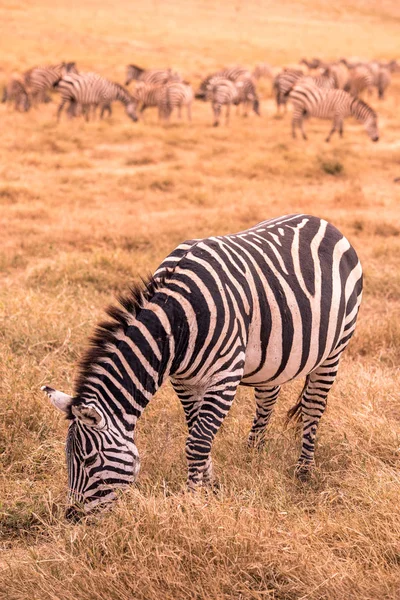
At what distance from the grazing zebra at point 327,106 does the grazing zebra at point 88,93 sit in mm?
4390

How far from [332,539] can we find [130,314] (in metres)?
1.24

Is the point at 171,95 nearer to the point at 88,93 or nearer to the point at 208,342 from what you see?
the point at 88,93

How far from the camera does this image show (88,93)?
62.8 ft

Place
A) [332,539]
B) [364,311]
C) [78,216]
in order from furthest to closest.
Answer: [78,216] < [364,311] < [332,539]

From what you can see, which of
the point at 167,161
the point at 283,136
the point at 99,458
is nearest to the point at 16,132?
the point at 167,161

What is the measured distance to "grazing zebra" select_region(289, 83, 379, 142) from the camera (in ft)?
60.6

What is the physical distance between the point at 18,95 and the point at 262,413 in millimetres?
16911

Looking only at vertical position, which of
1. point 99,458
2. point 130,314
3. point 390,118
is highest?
point 390,118

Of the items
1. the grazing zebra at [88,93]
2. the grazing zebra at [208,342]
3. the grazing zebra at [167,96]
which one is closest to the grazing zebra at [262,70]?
the grazing zebra at [167,96]

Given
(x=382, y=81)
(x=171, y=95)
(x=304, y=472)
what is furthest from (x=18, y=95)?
(x=304, y=472)

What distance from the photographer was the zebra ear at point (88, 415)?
8.96 feet

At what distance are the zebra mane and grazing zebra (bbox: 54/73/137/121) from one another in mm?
16388

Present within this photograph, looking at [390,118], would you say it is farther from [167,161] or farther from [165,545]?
[165,545]

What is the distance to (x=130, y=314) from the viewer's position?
311 cm
